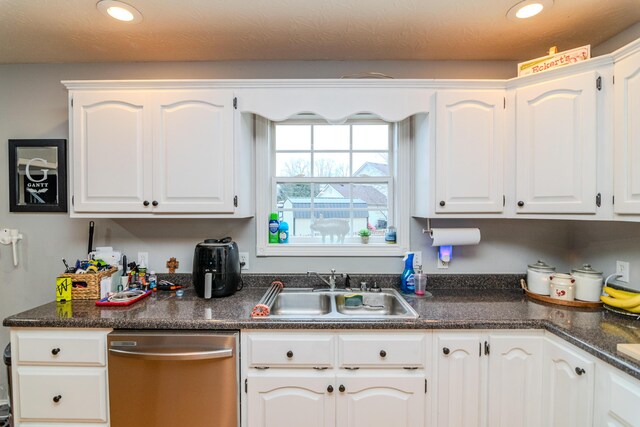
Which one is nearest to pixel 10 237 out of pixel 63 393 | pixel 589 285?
pixel 63 393

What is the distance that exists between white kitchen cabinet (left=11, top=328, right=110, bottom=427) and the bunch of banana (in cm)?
254

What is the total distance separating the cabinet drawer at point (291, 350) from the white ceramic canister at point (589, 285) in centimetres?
144

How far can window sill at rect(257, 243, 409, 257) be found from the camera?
213cm

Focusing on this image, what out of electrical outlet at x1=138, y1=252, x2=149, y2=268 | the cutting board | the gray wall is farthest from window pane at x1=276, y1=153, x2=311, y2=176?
the cutting board

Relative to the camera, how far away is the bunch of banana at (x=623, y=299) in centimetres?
151

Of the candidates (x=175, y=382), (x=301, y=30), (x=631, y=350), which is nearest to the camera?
(x=631, y=350)

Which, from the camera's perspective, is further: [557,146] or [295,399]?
[557,146]

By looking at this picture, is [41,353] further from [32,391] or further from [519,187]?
[519,187]

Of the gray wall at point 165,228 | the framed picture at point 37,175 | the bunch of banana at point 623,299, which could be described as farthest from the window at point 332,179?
the framed picture at point 37,175

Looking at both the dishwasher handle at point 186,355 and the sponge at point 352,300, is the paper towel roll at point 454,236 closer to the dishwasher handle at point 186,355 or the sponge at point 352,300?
the sponge at point 352,300

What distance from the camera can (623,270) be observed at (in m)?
1.73

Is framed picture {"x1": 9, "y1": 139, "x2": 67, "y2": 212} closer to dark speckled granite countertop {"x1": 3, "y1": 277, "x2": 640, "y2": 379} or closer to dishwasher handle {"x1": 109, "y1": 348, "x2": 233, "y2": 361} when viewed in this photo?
dark speckled granite countertop {"x1": 3, "y1": 277, "x2": 640, "y2": 379}

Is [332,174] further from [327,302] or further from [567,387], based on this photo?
[567,387]

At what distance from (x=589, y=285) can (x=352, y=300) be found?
51.6 inches
